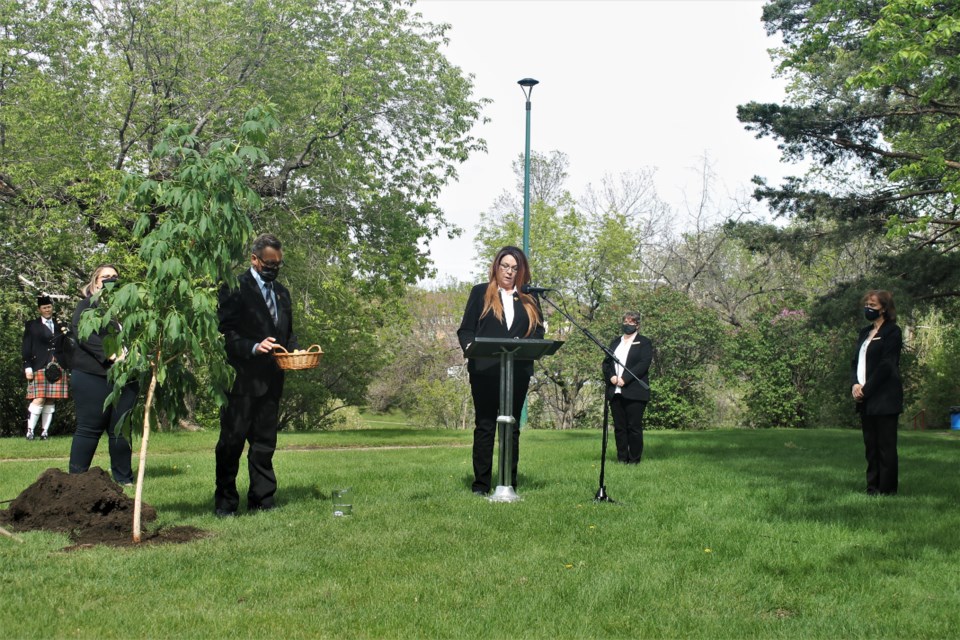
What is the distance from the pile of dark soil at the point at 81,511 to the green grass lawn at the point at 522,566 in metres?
0.28

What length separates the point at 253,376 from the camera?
24.9 ft

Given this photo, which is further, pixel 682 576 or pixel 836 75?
pixel 836 75

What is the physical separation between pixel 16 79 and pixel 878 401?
20.2m

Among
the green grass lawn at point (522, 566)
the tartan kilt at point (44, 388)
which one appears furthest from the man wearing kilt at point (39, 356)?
the green grass lawn at point (522, 566)

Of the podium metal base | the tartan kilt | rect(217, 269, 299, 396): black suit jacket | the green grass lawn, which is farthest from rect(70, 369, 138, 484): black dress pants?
the tartan kilt

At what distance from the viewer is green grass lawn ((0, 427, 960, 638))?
4688 millimetres

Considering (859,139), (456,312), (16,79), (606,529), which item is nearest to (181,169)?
(606,529)

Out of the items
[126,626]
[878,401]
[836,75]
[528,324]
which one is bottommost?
[126,626]

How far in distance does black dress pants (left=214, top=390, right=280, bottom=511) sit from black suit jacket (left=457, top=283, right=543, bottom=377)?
1997 millimetres

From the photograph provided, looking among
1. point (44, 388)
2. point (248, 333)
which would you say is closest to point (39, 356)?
point (44, 388)

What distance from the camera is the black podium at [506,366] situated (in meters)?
8.00

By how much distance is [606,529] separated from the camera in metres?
7.11

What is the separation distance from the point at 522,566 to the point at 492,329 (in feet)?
11.2

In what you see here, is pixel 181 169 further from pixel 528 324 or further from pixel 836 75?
pixel 836 75
